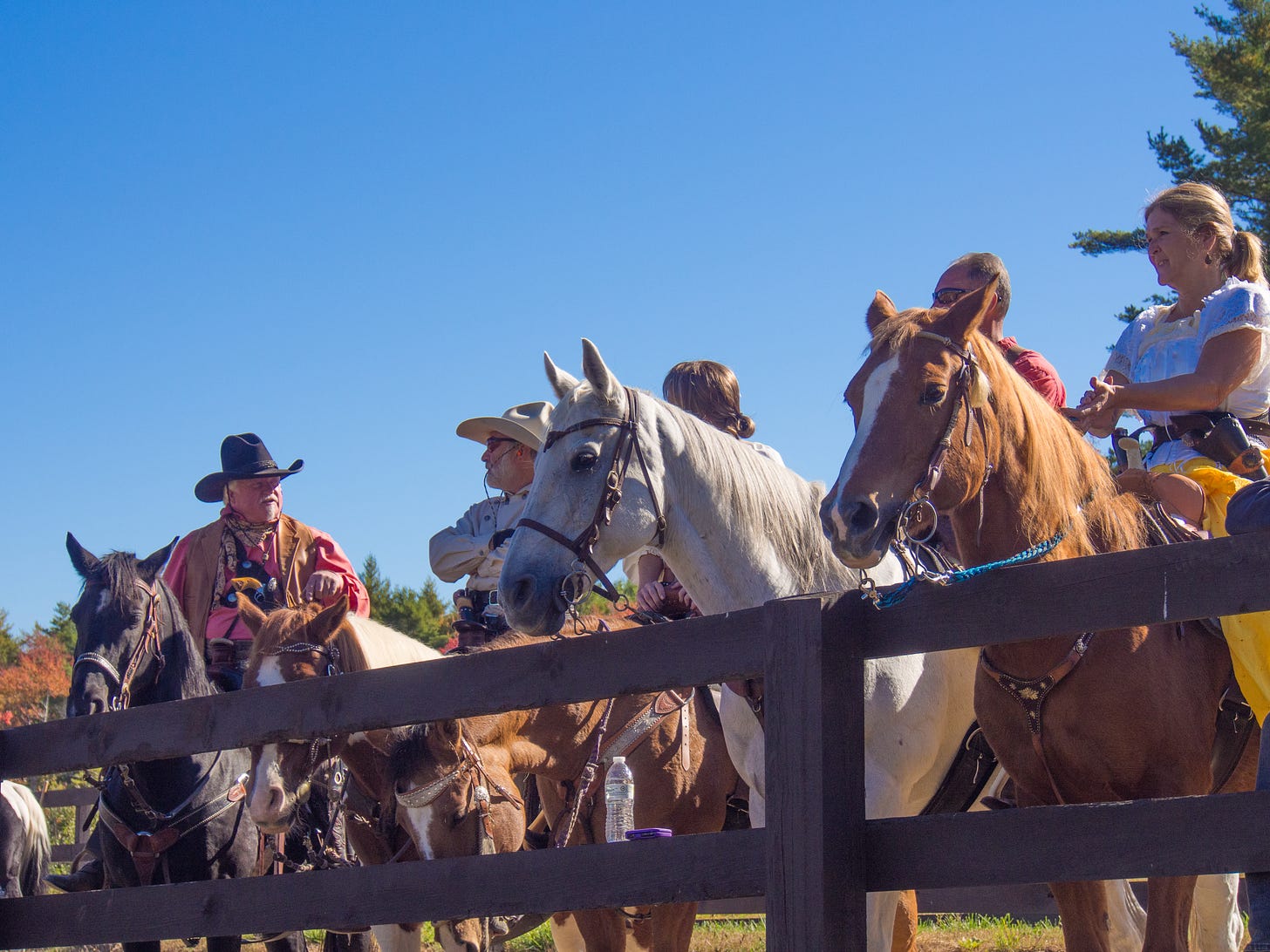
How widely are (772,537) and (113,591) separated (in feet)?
11.5

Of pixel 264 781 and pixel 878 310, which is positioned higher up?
pixel 878 310

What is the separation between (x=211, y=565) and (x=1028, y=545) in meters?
5.19

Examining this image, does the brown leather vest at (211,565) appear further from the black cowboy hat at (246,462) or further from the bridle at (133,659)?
the bridle at (133,659)

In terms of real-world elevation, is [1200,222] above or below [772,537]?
above

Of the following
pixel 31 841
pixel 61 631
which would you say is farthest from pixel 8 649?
pixel 31 841

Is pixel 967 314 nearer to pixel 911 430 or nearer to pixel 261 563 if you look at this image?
pixel 911 430

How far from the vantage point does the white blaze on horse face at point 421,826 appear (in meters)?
5.05

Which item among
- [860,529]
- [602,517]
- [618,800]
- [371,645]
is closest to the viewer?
[860,529]

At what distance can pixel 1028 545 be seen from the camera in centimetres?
356

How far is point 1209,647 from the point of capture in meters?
3.52

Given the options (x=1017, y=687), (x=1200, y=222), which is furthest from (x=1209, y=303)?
(x=1017, y=687)

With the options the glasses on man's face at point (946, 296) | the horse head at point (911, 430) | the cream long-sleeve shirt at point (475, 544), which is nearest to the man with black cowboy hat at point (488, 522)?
the cream long-sleeve shirt at point (475, 544)

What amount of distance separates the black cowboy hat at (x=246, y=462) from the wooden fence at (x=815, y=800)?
389cm

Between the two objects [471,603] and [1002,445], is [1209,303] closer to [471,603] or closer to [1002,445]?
[1002,445]
